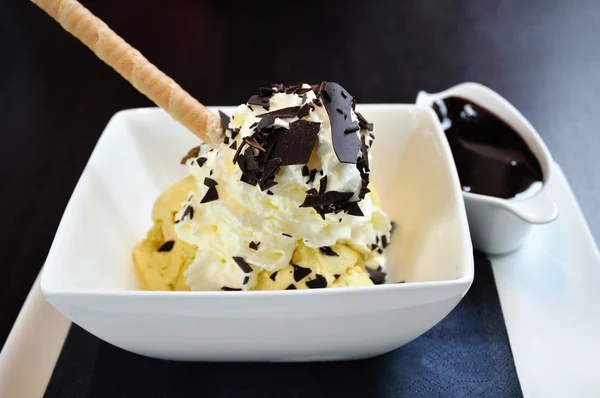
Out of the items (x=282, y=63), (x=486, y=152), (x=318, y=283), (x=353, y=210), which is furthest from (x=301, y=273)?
(x=282, y=63)

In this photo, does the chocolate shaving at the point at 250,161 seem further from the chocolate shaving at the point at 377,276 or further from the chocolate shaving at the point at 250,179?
the chocolate shaving at the point at 377,276

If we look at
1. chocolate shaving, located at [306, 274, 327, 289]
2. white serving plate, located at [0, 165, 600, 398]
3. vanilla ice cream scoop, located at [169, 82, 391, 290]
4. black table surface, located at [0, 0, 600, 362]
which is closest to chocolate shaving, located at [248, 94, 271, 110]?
vanilla ice cream scoop, located at [169, 82, 391, 290]

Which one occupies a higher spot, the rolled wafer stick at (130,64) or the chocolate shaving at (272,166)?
the rolled wafer stick at (130,64)

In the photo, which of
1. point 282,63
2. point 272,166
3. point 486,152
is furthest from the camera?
point 282,63

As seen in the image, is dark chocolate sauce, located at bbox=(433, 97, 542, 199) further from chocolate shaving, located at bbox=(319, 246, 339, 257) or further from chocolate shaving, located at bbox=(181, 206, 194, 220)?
chocolate shaving, located at bbox=(181, 206, 194, 220)

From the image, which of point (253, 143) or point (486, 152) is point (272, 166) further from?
point (486, 152)

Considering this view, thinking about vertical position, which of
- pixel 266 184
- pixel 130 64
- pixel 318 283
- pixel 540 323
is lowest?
pixel 540 323

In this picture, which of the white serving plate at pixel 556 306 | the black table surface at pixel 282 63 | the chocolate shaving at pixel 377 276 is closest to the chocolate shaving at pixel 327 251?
the chocolate shaving at pixel 377 276
